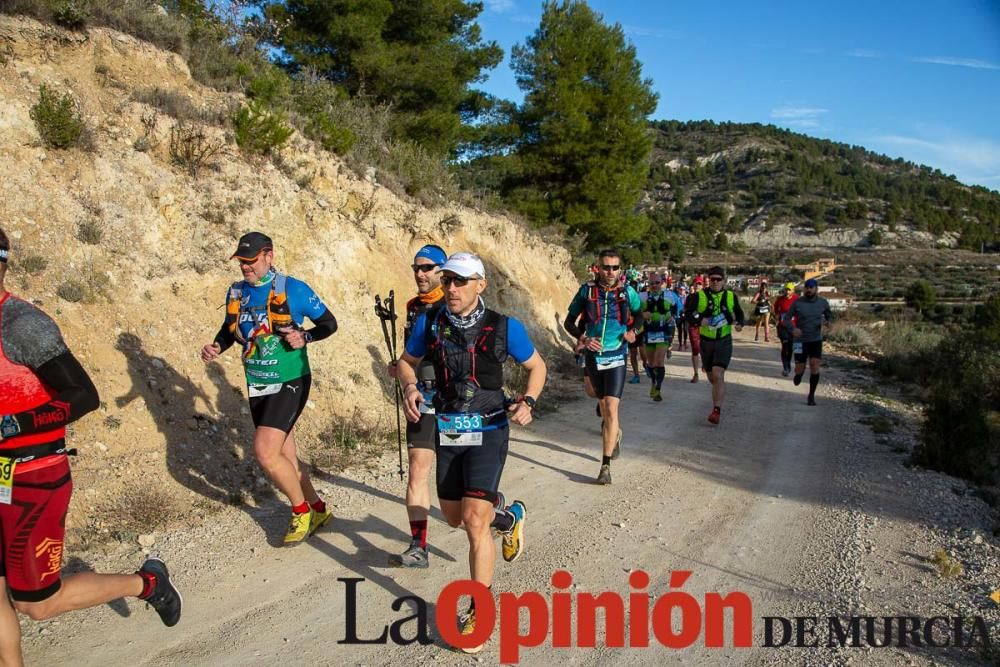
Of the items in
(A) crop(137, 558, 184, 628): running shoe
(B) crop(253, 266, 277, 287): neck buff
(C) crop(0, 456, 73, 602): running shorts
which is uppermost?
(B) crop(253, 266, 277, 287): neck buff

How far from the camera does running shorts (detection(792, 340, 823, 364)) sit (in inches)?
479

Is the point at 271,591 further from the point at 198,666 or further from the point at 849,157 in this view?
the point at 849,157

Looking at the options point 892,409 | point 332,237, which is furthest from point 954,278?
point 332,237

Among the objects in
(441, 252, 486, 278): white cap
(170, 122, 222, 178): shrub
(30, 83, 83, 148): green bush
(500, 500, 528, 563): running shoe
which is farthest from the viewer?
(170, 122, 222, 178): shrub

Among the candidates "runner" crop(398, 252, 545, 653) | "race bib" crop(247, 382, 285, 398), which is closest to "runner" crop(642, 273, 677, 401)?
"race bib" crop(247, 382, 285, 398)

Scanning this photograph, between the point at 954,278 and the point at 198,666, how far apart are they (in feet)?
229

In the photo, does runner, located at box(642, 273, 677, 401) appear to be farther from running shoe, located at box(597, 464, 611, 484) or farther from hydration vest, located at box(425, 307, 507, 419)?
hydration vest, located at box(425, 307, 507, 419)

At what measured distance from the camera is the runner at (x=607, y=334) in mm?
7406

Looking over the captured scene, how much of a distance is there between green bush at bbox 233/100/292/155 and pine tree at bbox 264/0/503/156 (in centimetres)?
662

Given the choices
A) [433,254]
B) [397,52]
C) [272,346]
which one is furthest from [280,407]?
[397,52]

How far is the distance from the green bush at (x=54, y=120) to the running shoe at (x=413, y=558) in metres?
6.94

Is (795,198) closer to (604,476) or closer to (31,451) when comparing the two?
(604,476)

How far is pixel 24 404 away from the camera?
321cm

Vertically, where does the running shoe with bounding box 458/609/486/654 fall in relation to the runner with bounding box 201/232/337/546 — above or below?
below
